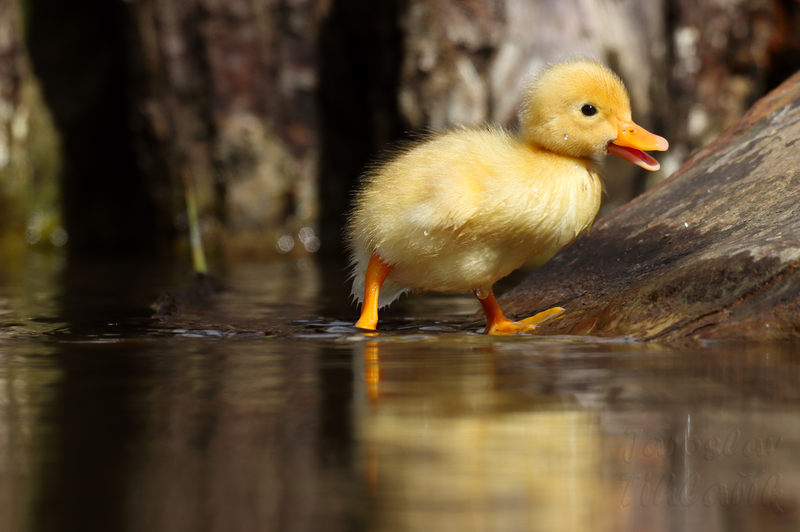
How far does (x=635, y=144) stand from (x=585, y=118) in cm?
24

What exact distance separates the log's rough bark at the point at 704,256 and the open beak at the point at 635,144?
16.1 inches

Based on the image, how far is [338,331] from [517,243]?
0.84 metres

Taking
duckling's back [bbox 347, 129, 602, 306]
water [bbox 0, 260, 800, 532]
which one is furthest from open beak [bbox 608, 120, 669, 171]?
water [bbox 0, 260, 800, 532]

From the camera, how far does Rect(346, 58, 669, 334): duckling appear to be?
3.44 m

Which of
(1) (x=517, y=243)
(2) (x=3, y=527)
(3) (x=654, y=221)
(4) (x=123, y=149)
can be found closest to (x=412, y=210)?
(1) (x=517, y=243)

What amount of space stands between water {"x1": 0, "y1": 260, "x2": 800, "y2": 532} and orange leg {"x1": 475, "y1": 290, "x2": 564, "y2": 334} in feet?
1.38

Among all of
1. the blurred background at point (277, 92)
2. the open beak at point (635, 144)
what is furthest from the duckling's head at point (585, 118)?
the blurred background at point (277, 92)

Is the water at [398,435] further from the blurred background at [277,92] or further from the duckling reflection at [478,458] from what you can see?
the blurred background at [277,92]

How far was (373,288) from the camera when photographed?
3.86 m

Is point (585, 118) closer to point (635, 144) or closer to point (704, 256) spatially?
point (635, 144)

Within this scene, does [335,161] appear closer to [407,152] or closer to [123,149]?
[123,149]

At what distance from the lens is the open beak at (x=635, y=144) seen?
3.62 meters

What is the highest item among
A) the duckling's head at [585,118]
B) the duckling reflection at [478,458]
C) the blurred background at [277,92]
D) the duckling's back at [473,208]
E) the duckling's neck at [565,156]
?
the blurred background at [277,92]

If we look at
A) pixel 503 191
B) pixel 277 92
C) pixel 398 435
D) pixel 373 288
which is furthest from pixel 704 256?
pixel 277 92
